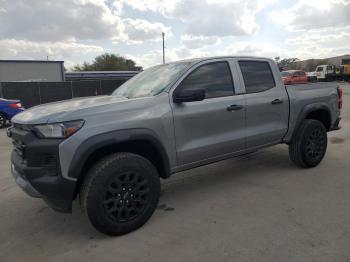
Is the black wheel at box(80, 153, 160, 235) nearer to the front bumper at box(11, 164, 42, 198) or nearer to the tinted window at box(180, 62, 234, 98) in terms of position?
the front bumper at box(11, 164, 42, 198)

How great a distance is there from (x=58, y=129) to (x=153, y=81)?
1.57 metres

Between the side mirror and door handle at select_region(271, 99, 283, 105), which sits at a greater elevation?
the side mirror

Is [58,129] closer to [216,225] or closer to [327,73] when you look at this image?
[216,225]

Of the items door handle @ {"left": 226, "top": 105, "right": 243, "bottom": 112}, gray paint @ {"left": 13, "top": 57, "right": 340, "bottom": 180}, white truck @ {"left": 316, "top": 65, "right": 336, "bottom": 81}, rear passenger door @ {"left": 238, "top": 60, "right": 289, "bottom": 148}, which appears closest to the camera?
gray paint @ {"left": 13, "top": 57, "right": 340, "bottom": 180}

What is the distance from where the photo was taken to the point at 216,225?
3703 mm

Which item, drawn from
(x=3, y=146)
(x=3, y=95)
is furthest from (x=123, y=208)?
(x=3, y=95)

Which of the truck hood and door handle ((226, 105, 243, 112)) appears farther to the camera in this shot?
door handle ((226, 105, 243, 112))

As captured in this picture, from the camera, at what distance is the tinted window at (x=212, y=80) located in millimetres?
4238

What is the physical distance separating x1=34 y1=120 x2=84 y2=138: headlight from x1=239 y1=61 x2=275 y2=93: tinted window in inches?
96.5

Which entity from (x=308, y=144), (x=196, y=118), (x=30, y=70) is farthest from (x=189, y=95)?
(x=30, y=70)

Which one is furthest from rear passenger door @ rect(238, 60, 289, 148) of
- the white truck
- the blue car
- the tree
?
the tree

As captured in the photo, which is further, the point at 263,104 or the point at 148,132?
the point at 263,104

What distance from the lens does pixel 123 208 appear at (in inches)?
139

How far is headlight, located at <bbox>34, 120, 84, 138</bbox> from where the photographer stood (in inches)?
128
